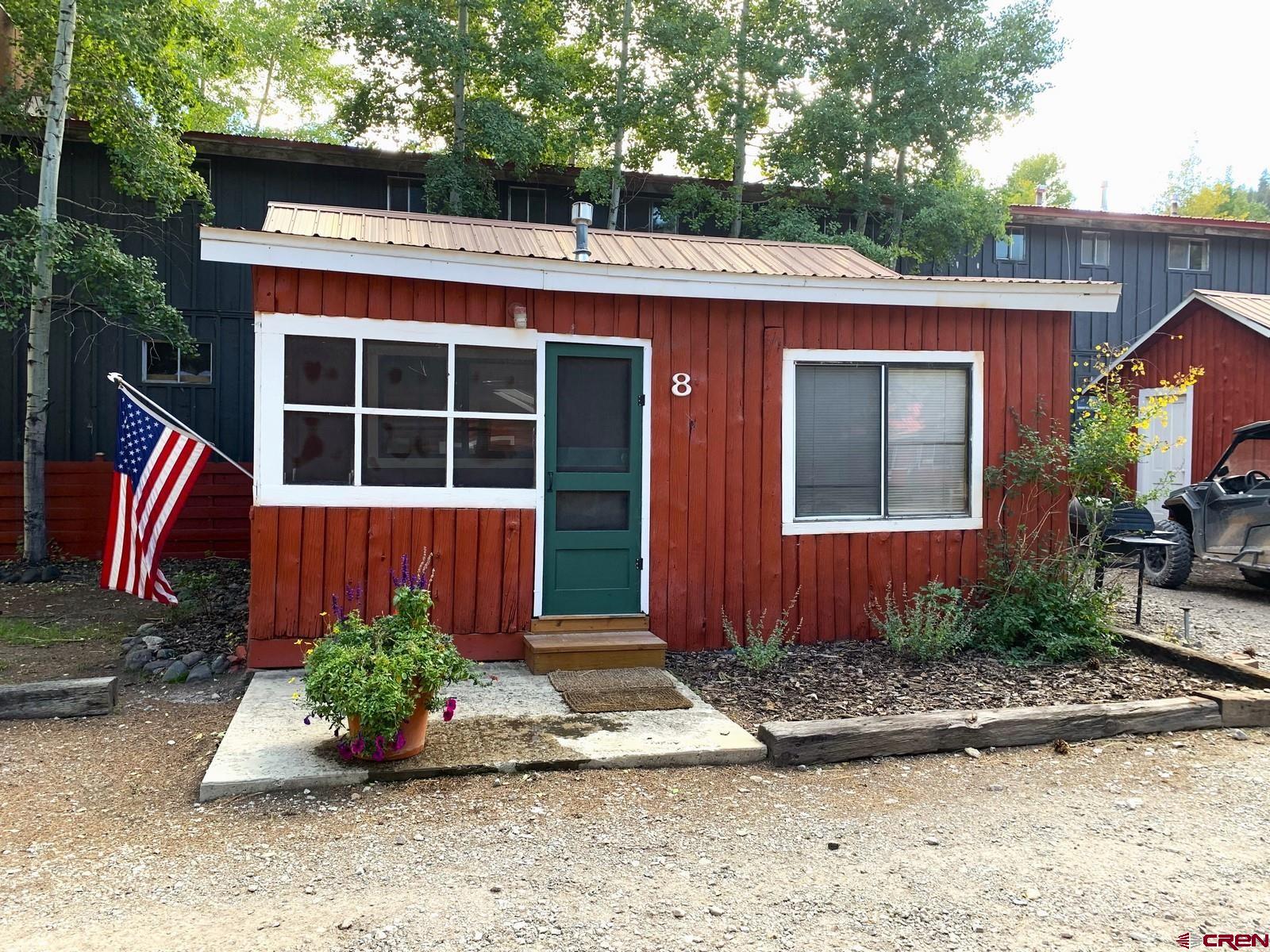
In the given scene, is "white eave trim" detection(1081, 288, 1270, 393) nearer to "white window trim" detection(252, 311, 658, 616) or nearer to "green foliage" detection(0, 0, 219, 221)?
"white window trim" detection(252, 311, 658, 616)

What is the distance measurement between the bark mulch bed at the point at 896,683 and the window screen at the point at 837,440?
105cm

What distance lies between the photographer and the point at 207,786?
12.3 feet

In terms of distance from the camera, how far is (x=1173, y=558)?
9172 mm

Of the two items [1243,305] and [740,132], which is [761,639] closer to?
[1243,305]

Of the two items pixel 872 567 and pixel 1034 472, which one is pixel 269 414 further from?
pixel 1034 472

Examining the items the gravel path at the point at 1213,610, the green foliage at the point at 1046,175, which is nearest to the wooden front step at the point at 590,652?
the gravel path at the point at 1213,610

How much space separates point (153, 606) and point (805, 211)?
37.1 feet

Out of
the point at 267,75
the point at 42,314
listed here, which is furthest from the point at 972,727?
the point at 267,75

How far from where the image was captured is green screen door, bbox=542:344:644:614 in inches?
236

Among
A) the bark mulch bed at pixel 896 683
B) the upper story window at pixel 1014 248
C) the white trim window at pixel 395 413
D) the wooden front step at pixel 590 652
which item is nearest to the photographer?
the bark mulch bed at pixel 896 683

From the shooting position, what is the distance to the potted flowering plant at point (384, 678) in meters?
3.83

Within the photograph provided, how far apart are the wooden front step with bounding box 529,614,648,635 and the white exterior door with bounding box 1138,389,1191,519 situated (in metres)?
9.33

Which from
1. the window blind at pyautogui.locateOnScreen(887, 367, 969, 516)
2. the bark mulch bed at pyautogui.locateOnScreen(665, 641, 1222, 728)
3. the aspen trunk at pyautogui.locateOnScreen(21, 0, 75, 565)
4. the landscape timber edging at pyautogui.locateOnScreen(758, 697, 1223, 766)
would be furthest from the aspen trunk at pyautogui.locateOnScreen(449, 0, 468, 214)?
the landscape timber edging at pyautogui.locateOnScreen(758, 697, 1223, 766)

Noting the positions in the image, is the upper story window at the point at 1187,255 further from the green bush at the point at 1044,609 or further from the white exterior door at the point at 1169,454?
the green bush at the point at 1044,609
